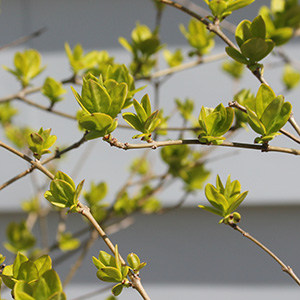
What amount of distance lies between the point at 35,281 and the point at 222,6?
27 centimetres

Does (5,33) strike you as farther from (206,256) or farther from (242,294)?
(242,294)

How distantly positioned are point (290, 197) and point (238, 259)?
0.85 feet

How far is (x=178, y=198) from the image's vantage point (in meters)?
1.30

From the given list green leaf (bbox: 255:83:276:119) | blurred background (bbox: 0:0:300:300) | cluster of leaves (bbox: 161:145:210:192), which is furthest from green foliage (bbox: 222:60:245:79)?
green leaf (bbox: 255:83:276:119)

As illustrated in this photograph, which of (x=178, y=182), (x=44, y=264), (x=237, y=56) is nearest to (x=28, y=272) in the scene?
(x=44, y=264)

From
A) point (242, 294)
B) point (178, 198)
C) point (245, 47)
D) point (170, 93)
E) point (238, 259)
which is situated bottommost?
point (242, 294)

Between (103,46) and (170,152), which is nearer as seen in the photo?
(170,152)

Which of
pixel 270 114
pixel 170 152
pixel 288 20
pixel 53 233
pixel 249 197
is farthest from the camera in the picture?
pixel 53 233

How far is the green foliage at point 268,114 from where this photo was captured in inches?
11.5

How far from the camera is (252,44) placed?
319 mm

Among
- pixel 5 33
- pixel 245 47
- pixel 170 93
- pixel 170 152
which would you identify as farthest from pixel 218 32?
pixel 5 33

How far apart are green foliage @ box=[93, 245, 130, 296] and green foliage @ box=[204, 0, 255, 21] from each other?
0.74 feet

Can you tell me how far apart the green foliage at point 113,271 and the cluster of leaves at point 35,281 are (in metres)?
0.04

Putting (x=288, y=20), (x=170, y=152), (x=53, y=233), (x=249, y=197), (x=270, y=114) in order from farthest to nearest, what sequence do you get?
1. (x=53, y=233)
2. (x=249, y=197)
3. (x=170, y=152)
4. (x=288, y=20)
5. (x=270, y=114)
